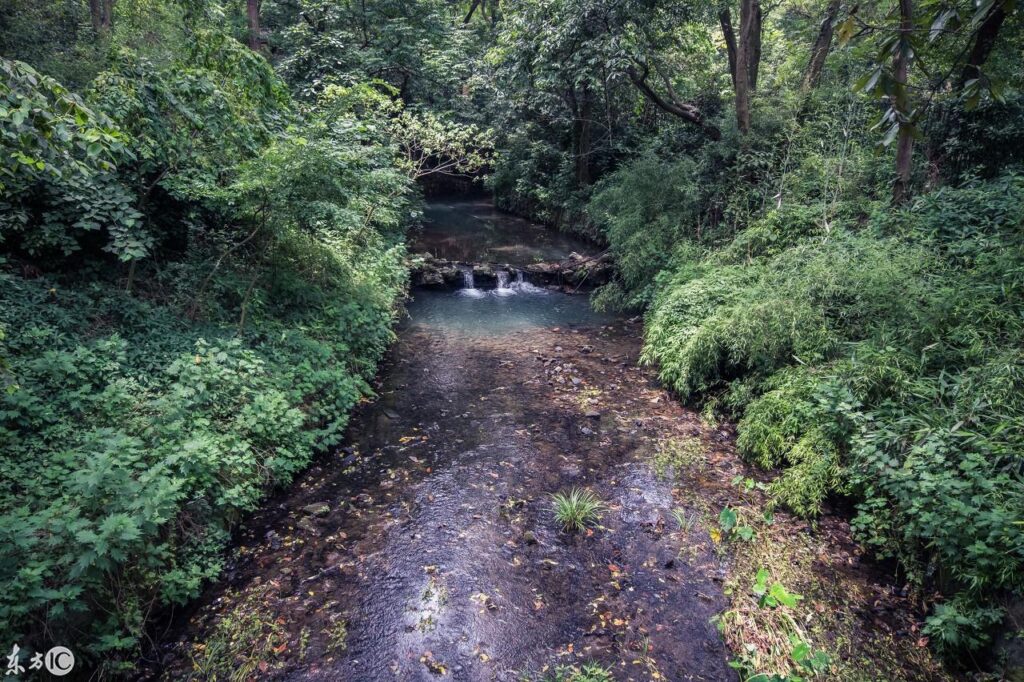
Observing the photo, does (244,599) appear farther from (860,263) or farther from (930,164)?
(930,164)

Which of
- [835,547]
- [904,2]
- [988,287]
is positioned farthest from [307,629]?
[904,2]

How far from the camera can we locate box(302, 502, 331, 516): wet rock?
5.57 meters

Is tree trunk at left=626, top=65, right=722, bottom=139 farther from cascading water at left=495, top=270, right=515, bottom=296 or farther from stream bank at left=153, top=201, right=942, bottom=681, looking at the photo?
stream bank at left=153, top=201, right=942, bottom=681

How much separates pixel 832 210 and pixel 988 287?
3.61 metres

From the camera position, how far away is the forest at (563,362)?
3.76 m

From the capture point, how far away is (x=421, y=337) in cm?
1061

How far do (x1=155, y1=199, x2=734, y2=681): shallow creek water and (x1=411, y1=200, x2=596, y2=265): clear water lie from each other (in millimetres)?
8170

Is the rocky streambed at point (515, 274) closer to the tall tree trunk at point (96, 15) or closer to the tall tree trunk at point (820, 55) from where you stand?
the tall tree trunk at point (820, 55)

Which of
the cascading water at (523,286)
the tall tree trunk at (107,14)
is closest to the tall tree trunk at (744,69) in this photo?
the cascading water at (523,286)

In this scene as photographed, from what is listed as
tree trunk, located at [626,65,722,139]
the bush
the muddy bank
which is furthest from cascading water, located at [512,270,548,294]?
the muddy bank

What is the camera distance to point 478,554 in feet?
16.6

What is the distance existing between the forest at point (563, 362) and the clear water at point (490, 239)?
16.1 ft

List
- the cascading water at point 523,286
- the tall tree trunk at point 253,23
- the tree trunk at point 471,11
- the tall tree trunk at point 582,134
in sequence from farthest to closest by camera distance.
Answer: the tree trunk at point 471,11 → the tall tree trunk at point 582,134 → the cascading water at point 523,286 → the tall tree trunk at point 253,23

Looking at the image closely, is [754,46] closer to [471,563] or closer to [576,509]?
[576,509]
